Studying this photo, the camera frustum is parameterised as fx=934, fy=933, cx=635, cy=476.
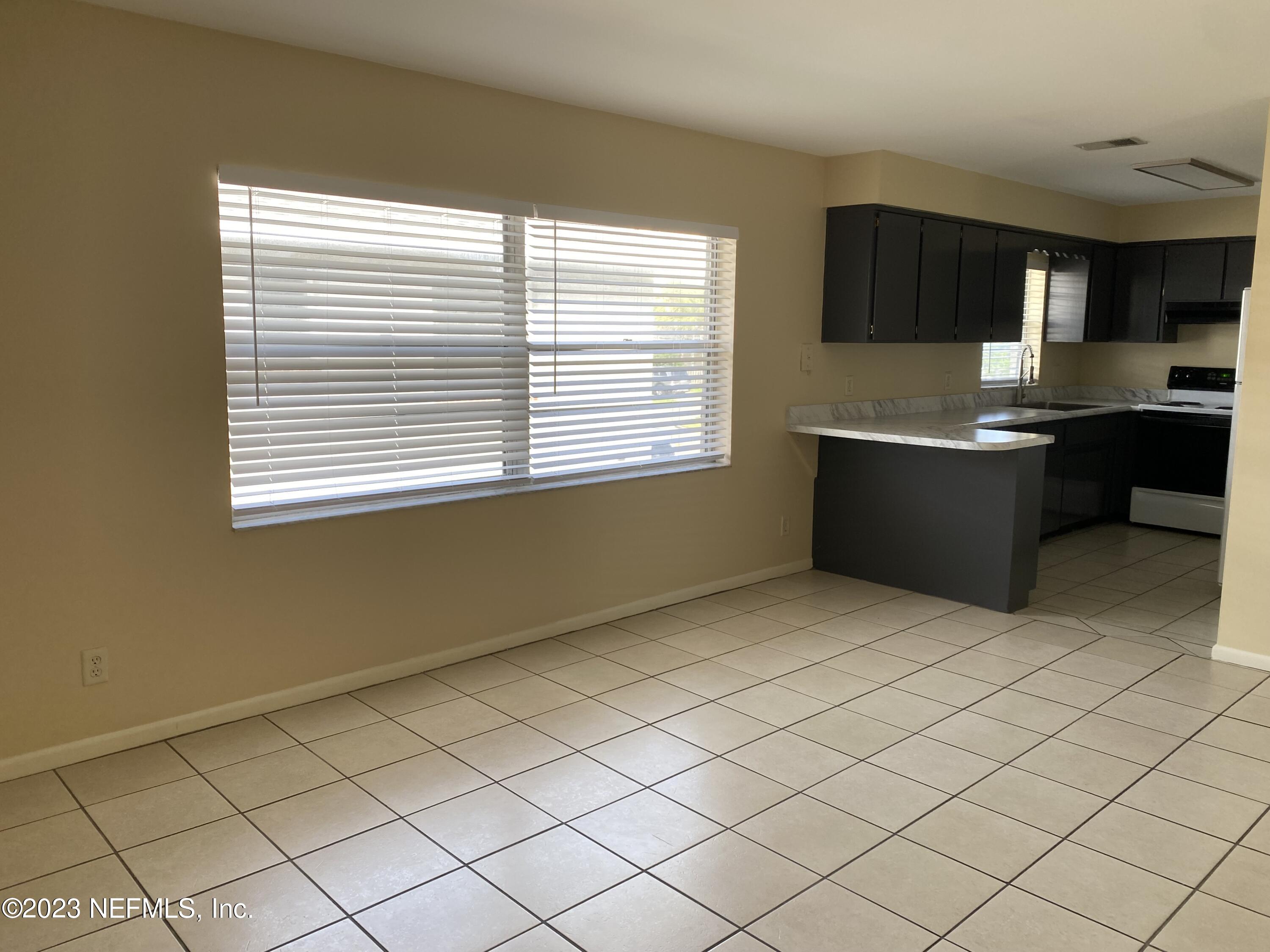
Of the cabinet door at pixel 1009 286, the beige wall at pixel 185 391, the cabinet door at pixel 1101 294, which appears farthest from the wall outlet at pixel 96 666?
the cabinet door at pixel 1101 294

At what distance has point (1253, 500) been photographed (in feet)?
13.0

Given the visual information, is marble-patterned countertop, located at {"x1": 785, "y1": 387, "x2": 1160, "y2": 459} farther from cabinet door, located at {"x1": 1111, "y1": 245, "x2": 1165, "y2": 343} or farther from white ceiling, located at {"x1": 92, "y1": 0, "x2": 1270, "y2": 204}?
white ceiling, located at {"x1": 92, "y1": 0, "x2": 1270, "y2": 204}

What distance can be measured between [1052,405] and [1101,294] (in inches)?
37.1

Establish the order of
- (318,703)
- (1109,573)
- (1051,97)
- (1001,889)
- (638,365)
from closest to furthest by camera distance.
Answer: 1. (1001,889)
2. (318,703)
3. (1051,97)
4. (638,365)
5. (1109,573)

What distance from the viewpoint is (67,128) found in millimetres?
2803

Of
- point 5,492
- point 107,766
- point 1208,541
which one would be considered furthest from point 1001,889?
point 1208,541

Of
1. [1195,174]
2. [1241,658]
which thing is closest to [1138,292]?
[1195,174]

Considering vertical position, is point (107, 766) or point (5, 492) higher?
point (5, 492)

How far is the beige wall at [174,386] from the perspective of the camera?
2809 millimetres

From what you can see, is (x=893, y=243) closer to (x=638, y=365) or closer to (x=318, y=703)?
(x=638, y=365)

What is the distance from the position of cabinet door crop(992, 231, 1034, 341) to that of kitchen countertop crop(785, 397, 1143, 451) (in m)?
0.53

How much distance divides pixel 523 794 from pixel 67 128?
2.42 metres

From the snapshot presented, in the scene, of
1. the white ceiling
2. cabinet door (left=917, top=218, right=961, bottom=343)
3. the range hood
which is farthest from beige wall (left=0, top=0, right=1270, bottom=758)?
the range hood

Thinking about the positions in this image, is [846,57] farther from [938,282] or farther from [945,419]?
[945,419]
